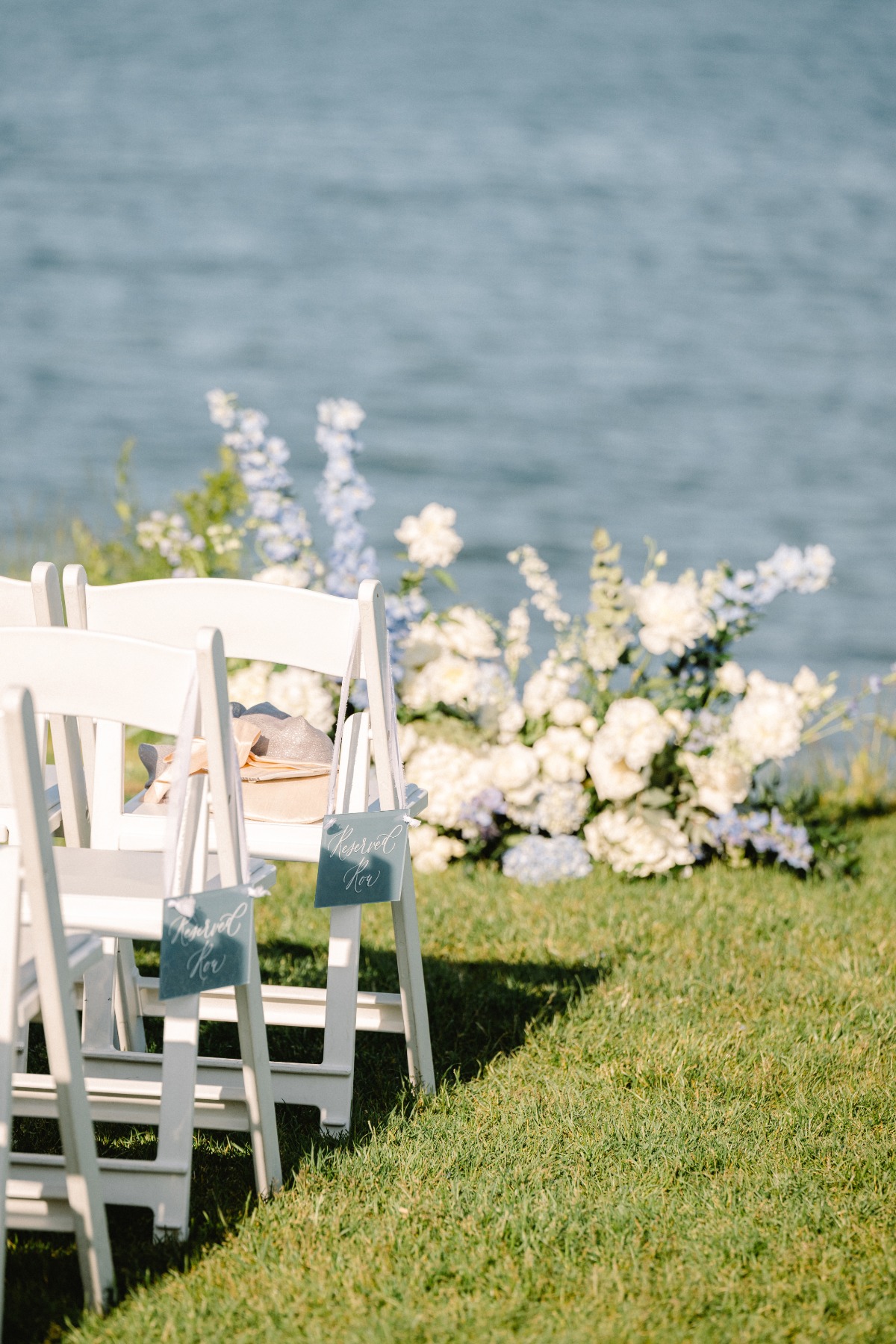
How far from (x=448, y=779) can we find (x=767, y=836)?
1.10 meters

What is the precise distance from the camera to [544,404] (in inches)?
Answer: 753

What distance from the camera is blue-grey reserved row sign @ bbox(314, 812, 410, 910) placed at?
9.05ft

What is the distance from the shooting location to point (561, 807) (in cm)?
484

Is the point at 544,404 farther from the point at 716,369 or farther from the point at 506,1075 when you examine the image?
the point at 506,1075

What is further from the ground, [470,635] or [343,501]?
[343,501]

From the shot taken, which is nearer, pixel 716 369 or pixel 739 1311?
pixel 739 1311

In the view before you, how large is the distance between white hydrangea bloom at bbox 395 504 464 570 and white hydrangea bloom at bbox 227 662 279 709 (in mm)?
676

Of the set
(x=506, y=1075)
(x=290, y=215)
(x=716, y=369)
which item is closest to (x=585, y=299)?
(x=716, y=369)

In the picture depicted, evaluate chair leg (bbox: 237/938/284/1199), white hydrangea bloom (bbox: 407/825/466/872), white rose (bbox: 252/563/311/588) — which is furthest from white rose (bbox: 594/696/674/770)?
chair leg (bbox: 237/938/284/1199)

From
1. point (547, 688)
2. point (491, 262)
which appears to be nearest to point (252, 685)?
point (547, 688)

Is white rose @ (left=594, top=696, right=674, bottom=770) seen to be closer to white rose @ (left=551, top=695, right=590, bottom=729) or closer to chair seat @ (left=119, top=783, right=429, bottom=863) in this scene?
white rose @ (left=551, top=695, right=590, bottom=729)

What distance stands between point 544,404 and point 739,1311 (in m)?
17.4

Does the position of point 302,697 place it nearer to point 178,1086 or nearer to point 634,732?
point 634,732

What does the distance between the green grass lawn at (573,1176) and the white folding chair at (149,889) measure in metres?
0.14
